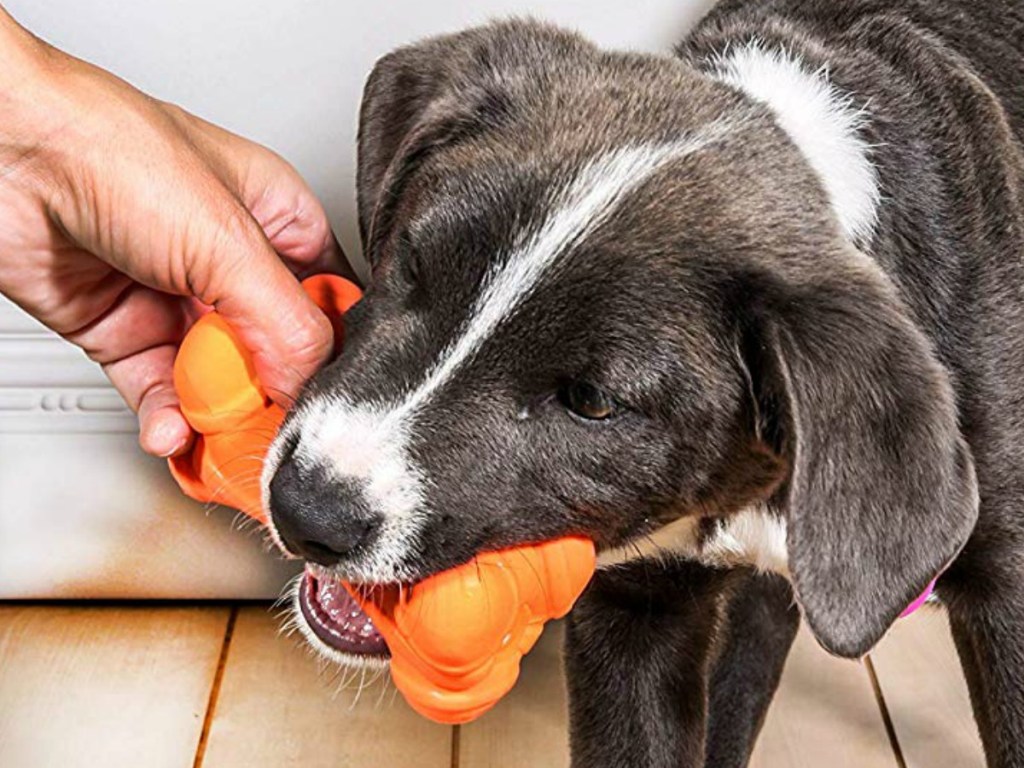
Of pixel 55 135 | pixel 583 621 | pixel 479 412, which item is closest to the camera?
pixel 479 412

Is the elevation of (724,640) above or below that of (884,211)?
below

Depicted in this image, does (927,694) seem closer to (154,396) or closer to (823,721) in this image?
(823,721)

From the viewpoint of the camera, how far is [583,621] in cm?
185

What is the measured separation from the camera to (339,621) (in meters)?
1.58

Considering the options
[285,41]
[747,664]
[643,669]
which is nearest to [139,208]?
[285,41]

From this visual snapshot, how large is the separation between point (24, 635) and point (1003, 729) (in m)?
1.30

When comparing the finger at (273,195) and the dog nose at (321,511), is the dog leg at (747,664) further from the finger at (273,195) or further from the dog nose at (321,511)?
the dog nose at (321,511)

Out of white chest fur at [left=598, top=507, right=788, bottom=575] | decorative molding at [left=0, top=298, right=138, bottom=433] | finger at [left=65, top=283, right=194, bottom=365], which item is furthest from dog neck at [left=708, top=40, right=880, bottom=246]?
decorative molding at [left=0, top=298, right=138, bottom=433]

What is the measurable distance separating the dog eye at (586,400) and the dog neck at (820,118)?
0.99 feet

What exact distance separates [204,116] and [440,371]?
0.87 metres

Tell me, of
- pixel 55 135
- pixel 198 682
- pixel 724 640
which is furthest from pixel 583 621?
pixel 55 135

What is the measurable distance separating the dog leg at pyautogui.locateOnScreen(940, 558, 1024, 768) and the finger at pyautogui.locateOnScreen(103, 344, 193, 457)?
78 centimetres

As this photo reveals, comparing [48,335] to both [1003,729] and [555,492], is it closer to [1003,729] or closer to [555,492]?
[555,492]

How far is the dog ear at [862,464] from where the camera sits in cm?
134
